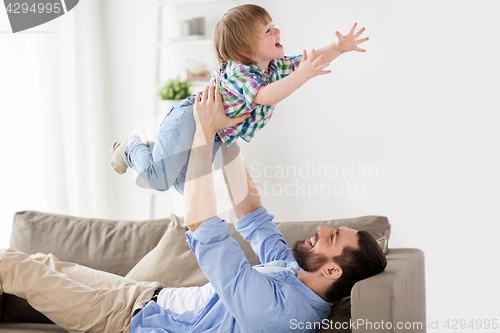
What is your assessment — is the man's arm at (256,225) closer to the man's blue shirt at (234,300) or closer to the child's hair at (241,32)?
the man's blue shirt at (234,300)

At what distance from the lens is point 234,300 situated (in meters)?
1.36

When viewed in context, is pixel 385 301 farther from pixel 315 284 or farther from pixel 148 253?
pixel 148 253

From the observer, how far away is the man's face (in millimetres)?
1533

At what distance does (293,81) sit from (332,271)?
0.61 m

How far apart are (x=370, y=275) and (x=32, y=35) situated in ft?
8.56

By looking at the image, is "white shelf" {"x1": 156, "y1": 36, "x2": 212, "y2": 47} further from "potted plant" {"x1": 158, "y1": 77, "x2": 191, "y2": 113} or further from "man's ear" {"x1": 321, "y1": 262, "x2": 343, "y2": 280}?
"man's ear" {"x1": 321, "y1": 262, "x2": 343, "y2": 280}

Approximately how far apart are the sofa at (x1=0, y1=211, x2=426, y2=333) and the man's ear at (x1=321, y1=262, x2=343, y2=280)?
0.11 m

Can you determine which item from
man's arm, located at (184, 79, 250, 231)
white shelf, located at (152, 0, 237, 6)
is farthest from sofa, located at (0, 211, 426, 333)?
white shelf, located at (152, 0, 237, 6)

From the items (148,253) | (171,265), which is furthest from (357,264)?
(148,253)

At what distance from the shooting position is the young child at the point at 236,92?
57.3 inches

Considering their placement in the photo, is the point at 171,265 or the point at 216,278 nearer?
the point at 216,278

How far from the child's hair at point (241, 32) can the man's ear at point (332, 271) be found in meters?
0.69

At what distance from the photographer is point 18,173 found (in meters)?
2.92

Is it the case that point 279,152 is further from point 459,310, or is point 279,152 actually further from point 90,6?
point 90,6
